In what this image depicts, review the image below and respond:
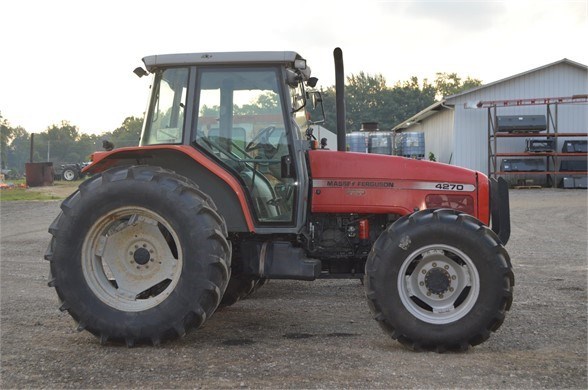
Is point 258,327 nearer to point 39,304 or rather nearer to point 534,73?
point 39,304

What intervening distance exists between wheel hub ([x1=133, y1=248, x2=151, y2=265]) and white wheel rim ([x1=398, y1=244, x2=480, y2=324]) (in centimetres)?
206

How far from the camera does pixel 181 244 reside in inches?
199

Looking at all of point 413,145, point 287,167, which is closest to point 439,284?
point 287,167

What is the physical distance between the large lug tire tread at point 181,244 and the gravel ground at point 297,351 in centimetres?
19

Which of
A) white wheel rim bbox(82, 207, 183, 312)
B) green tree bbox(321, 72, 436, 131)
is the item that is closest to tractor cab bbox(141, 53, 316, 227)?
white wheel rim bbox(82, 207, 183, 312)

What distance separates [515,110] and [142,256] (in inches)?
1093

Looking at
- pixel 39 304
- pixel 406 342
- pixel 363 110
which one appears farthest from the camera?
pixel 363 110

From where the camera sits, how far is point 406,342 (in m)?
5.00

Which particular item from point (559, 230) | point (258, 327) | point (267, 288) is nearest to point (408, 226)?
point (258, 327)

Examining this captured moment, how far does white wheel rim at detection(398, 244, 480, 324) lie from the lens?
5027 mm

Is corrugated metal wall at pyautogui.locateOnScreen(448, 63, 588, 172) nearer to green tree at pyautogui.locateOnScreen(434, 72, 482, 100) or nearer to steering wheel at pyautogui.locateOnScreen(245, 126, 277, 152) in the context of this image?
steering wheel at pyautogui.locateOnScreen(245, 126, 277, 152)

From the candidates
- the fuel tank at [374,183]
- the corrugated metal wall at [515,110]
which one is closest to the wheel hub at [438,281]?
the fuel tank at [374,183]

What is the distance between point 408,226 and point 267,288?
11.0 feet

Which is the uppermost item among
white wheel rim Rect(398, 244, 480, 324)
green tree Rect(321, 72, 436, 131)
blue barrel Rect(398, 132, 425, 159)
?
green tree Rect(321, 72, 436, 131)
